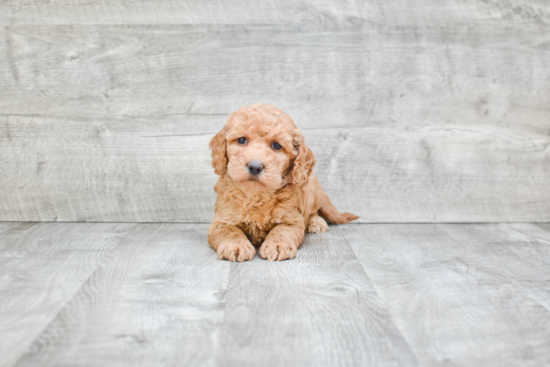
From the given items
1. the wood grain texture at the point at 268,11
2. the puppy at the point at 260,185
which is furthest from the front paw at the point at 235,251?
the wood grain texture at the point at 268,11

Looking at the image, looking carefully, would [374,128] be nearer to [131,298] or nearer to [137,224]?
[137,224]

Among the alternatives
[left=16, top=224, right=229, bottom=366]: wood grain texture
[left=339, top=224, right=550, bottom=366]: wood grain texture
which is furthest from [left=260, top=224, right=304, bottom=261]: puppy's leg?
[left=339, top=224, right=550, bottom=366]: wood grain texture

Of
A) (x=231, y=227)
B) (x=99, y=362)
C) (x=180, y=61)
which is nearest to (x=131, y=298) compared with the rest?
(x=99, y=362)

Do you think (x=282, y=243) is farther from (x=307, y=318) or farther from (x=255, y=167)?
(x=307, y=318)

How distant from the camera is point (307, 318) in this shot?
1.79 meters

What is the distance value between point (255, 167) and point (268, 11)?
151cm

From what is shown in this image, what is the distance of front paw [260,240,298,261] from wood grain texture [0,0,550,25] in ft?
5.60

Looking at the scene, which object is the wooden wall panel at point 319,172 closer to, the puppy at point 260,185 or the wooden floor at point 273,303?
the wooden floor at point 273,303

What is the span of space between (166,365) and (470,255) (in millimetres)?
1917

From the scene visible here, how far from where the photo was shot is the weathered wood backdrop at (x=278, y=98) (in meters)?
3.21

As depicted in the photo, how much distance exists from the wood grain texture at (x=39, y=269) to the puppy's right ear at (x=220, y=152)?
81cm

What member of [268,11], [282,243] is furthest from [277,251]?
[268,11]

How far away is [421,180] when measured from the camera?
11.5 feet

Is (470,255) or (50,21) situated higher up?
(50,21)
